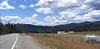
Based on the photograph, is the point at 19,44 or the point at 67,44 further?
the point at 67,44

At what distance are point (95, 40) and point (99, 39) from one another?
87cm

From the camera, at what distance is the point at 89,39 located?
49594mm

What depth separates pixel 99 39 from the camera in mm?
49688

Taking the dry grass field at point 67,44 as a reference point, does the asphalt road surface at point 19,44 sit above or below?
above

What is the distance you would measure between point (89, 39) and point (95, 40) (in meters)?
1.31

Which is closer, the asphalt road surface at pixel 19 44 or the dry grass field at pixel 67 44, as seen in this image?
the asphalt road surface at pixel 19 44

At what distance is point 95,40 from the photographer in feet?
163

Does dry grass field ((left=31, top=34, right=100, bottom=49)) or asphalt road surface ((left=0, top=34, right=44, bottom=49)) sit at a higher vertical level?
asphalt road surface ((left=0, top=34, right=44, bottom=49))

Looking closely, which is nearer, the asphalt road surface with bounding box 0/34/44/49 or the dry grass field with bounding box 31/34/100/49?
the asphalt road surface with bounding box 0/34/44/49

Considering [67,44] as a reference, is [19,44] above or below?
above

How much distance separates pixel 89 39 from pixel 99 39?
213 centimetres
